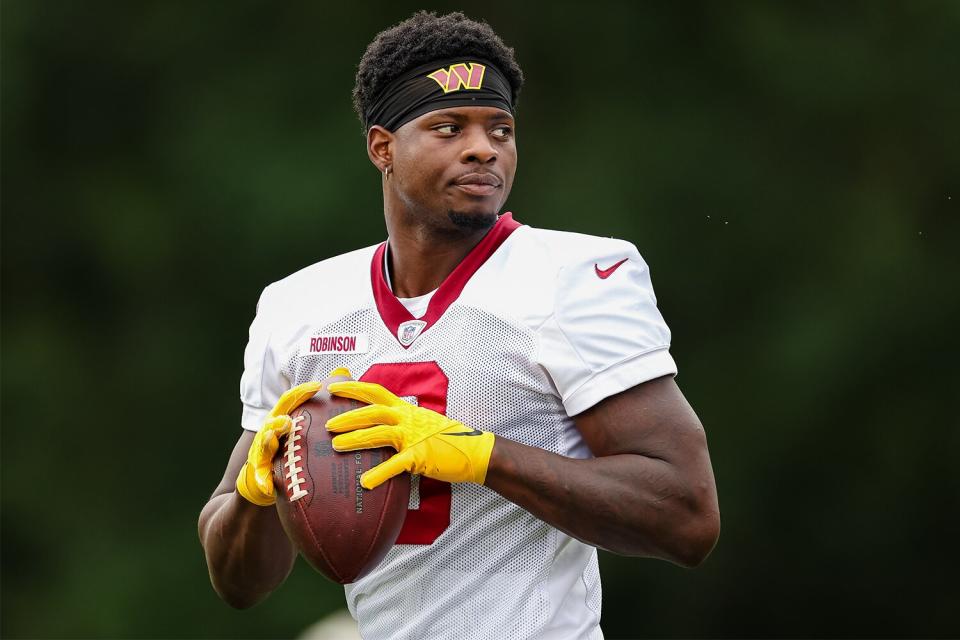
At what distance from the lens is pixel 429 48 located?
10.9 feet

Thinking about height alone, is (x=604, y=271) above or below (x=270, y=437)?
above

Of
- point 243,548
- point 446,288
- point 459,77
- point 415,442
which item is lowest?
point 243,548

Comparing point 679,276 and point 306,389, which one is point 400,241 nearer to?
point 306,389

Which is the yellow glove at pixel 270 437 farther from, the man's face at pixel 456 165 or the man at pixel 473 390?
the man's face at pixel 456 165

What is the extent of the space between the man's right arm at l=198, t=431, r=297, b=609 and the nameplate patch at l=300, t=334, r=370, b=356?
0.27m

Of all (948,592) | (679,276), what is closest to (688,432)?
(679,276)

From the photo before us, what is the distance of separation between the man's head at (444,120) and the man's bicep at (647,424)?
0.54 m

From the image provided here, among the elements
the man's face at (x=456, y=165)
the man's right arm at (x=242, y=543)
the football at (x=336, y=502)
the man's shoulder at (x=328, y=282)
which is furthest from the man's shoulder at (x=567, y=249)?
the man's right arm at (x=242, y=543)

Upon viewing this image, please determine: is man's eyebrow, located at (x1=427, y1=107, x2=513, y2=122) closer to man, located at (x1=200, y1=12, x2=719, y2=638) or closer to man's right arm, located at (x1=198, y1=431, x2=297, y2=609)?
man, located at (x1=200, y1=12, x2=719, y2=638)

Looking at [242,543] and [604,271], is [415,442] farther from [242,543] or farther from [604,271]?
[242,543]

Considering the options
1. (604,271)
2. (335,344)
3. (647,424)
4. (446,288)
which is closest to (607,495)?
(647,424)

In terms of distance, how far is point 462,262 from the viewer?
315cm

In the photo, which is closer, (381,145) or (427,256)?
(427,256)

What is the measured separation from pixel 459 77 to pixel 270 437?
3.01 ft
